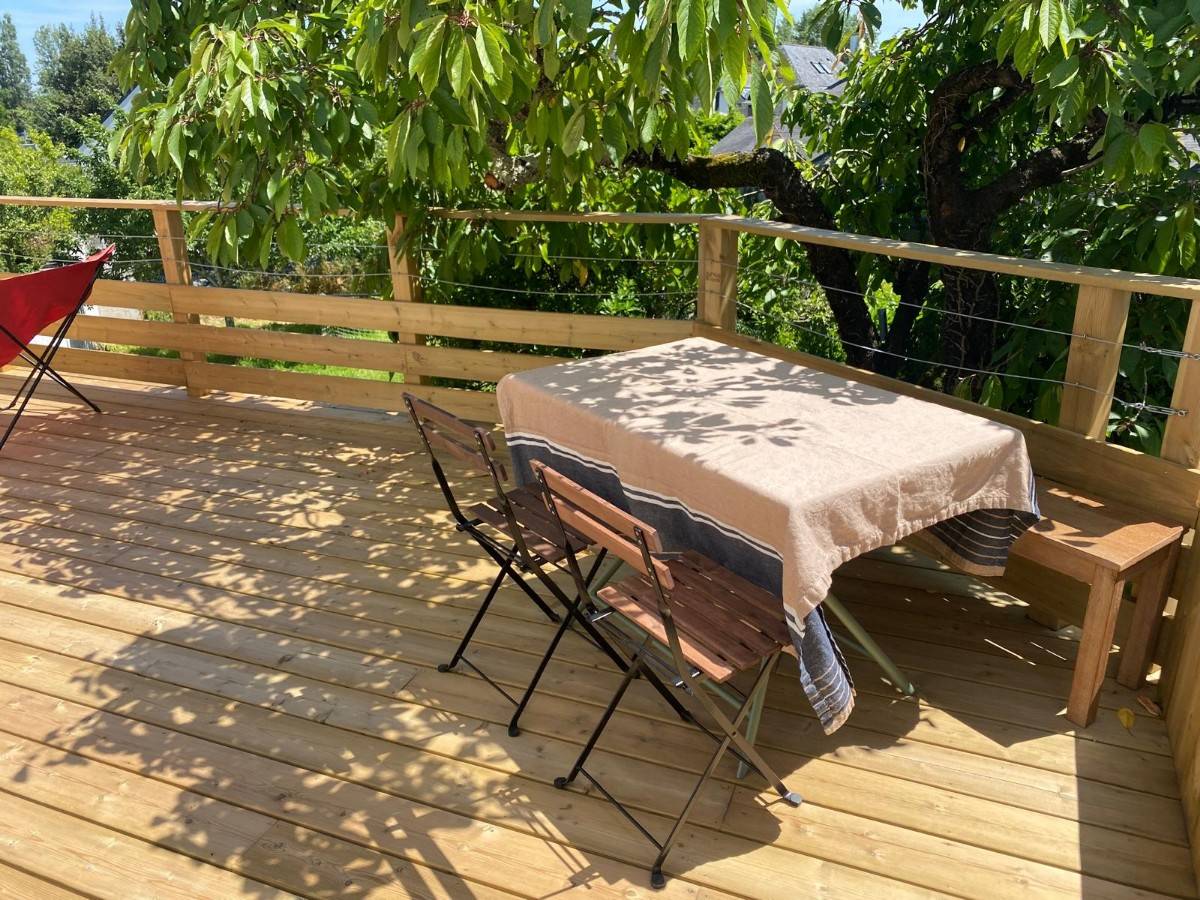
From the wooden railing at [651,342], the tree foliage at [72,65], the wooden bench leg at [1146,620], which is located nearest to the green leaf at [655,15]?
the wooden railing at [651,342]

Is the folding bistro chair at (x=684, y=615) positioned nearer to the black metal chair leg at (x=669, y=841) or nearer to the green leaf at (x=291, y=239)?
the black metal chair leg at (x=669, y=841)

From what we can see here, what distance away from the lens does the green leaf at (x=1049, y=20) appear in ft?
7.41

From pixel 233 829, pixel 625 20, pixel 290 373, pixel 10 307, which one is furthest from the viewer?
pixel 290 373

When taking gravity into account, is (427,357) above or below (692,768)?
above

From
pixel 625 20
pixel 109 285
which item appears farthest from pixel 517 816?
pixel 109 285

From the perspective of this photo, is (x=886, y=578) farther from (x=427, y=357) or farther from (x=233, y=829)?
(x=427, y=357)

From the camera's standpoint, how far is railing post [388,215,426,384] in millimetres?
4793

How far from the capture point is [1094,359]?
278 centimetres

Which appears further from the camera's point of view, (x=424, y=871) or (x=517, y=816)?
(x=517, y=816)

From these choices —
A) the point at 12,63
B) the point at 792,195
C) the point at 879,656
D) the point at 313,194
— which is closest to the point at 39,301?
the point at 313,194

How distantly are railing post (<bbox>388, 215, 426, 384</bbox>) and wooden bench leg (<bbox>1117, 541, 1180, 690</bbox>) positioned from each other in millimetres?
3551

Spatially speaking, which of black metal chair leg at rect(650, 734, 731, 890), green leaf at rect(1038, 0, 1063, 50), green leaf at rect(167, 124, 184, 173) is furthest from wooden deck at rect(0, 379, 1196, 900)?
green leaf at rect(1038, 0, 1063, 50)

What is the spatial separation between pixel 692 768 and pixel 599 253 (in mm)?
3258

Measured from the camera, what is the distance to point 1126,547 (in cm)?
248
